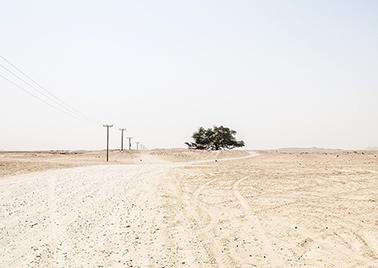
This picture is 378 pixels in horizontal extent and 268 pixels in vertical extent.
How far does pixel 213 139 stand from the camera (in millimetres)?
129125

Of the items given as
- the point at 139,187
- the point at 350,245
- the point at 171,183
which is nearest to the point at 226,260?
the point at 350,245

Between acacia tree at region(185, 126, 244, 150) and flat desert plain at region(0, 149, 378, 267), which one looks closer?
flat desert plain at region(0, 149, 378, 267)

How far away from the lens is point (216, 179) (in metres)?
25.2

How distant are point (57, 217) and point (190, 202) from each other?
17.4 ft

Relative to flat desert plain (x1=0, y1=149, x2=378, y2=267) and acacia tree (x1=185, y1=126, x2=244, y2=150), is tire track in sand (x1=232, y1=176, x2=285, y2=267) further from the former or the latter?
acacia tree (x1=185, y1=126, x2=244, y2=150)

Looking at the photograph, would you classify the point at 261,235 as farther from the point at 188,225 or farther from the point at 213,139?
the point at 213,139

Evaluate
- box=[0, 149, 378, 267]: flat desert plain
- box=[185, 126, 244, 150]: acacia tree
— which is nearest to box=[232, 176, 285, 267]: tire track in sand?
box=[0, 149, 378, 267]: flat desert plain

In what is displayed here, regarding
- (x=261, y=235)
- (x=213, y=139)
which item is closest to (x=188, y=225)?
(x=261, y=235)

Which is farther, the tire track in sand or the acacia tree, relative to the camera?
the acacia tree

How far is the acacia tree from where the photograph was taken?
128875 millimetres

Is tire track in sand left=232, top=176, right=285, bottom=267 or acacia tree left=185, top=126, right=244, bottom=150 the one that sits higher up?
acacia tree left=185, top=126, right=244, bottom=150

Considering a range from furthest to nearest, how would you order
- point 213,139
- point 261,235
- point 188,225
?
1. point 213,139
2. point 188,225
3. point 261,235

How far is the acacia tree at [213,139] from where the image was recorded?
129 metres

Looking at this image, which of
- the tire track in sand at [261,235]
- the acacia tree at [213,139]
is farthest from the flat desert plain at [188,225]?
the acacia tree at [213,139]
